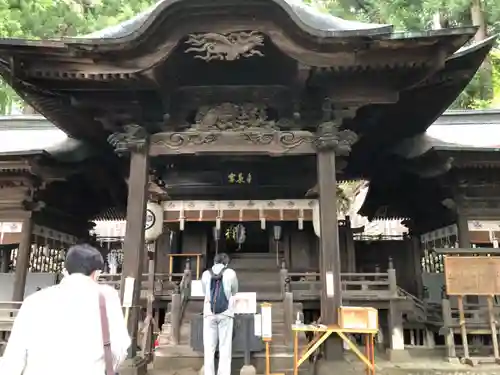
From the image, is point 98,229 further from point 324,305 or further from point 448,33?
point 448,33

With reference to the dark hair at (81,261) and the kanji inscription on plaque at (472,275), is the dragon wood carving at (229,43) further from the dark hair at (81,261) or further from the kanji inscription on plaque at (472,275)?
the kanji inscription on plaque at (472,275)

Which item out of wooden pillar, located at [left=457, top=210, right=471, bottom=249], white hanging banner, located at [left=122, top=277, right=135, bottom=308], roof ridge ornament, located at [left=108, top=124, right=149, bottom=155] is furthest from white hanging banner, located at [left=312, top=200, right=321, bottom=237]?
white hanging banner, located at [left=122, top=277, right=135, bottom=308]

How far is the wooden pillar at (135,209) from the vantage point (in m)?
6.96

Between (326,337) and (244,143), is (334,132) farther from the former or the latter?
(326,337)

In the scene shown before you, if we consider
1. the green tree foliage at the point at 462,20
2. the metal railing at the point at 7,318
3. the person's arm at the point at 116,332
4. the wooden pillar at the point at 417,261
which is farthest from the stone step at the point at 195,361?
the green tree foliage at the point at 462,20

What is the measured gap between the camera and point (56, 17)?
18297mm

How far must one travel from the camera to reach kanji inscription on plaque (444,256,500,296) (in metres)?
7.94

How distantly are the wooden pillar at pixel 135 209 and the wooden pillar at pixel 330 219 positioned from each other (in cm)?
294

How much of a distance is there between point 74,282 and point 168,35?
5211 mm

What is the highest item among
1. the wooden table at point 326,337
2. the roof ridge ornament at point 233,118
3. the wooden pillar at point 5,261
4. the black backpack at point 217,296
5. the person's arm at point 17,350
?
the roof ridge ornament at point 233,118

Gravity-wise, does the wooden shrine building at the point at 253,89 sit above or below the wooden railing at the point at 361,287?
above

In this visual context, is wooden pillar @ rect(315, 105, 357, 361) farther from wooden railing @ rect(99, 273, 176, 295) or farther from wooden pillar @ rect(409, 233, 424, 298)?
wooden pillar @ rect(409, 233, 424, 298)

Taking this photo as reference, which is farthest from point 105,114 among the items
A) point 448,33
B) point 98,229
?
point 98,229

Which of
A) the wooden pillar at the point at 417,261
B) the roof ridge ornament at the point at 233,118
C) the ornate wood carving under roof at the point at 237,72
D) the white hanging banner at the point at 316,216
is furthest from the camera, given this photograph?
the wooden pillar at the point at 417,261
